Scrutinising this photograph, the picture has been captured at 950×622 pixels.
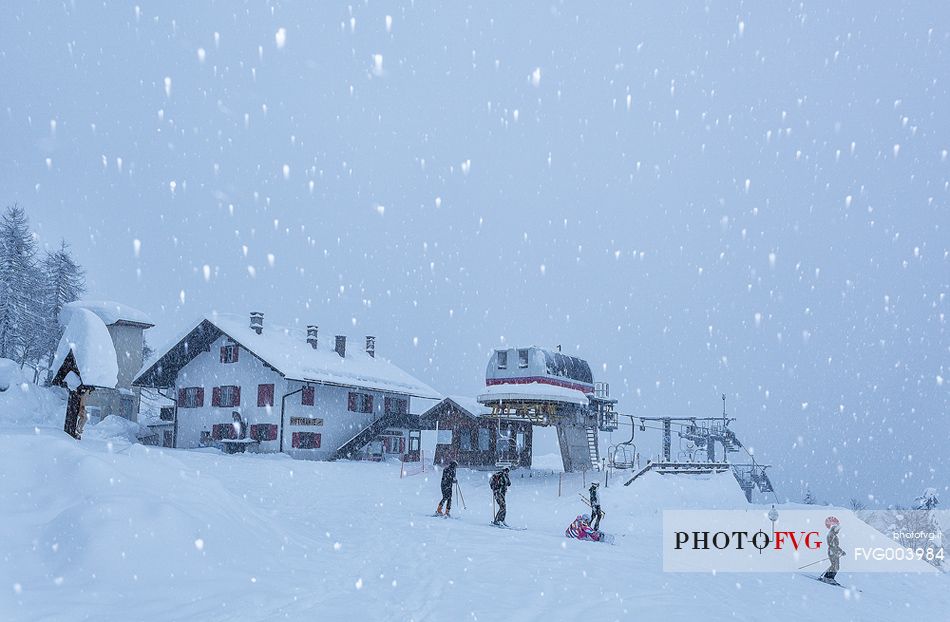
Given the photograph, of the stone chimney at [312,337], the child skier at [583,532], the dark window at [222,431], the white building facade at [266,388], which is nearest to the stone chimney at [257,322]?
the white building facade at [266,388]

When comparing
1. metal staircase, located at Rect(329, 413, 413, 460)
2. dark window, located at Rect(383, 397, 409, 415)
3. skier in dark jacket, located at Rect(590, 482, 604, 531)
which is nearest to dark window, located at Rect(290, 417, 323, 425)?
metal staircase, located at Rect(329, 413, 413, 460)

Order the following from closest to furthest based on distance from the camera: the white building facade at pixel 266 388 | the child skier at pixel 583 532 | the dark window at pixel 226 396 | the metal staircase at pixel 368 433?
the child skier at pixel 583 532, the white building facade at pixel 266 388, the dark window at pixel 226 396, the metal staircase at pixel 368 433

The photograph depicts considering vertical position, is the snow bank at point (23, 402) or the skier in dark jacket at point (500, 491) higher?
the snow bank at point (23, 402)

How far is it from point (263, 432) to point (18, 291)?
21.0 meters

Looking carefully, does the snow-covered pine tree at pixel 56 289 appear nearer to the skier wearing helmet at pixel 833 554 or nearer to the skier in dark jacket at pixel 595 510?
the skier in dark jacket at pixel 595 510

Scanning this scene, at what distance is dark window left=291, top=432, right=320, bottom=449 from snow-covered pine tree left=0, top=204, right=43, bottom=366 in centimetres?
2136

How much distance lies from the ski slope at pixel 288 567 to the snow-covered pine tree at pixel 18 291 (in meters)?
33.1

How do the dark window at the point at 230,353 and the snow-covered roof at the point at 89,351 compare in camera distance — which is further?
the dark window at the point at 230,353

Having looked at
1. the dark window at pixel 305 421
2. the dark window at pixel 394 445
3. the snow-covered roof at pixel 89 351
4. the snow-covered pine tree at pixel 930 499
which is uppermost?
the snow-covered roof at pixel 89 351

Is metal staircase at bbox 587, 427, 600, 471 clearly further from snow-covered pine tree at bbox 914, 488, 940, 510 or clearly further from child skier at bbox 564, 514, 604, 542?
snow-covered pine tree at bbox 914, 488, 940, 510

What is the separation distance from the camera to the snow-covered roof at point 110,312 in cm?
4009

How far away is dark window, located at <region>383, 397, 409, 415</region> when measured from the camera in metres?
41.9

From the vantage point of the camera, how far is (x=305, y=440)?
35094 millimetres

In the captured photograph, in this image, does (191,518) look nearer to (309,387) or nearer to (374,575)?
(374,575)
